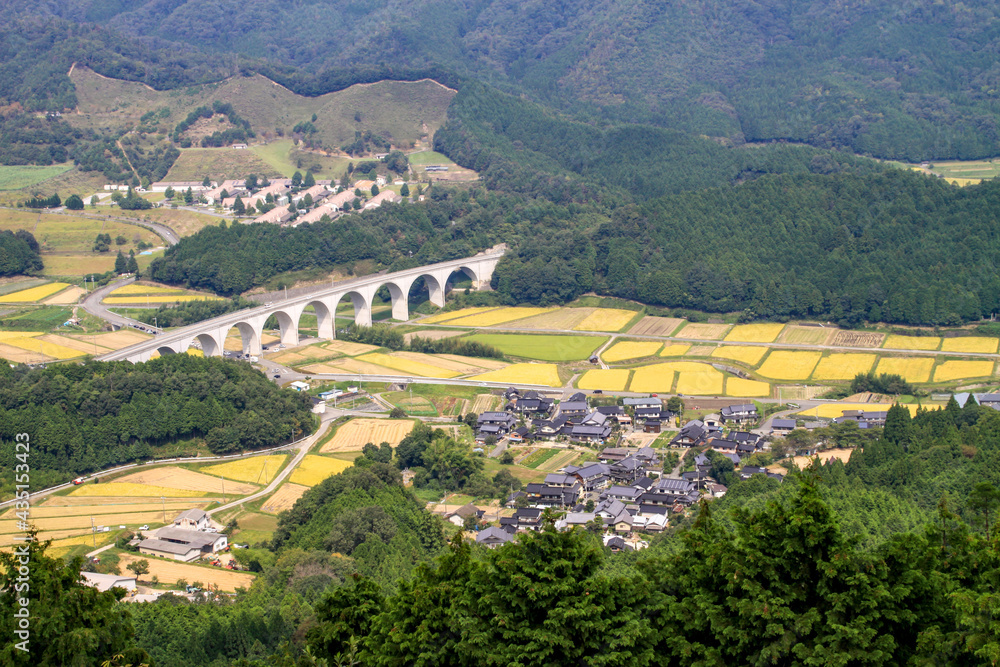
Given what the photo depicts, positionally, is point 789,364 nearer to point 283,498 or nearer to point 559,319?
point 559,319

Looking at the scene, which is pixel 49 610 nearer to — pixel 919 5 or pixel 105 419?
pixel 105 419

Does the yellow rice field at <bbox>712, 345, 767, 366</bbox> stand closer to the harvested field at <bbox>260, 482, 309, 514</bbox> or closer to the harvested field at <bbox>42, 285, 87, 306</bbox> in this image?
the harvested field at <bbox>260, 482, 309, 514</bbox>

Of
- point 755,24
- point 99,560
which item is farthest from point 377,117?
point 99,560

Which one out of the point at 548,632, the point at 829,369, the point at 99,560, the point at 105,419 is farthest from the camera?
the point at 829,369

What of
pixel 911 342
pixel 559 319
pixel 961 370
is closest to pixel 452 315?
pixel 559 319

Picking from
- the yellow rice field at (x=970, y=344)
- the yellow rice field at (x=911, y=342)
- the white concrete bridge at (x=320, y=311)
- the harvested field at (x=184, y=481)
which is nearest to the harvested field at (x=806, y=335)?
the yellow rice field at (x=911, y=342)

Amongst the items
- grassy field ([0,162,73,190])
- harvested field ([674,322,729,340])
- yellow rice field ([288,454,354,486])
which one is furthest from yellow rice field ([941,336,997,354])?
grassy field ([0,162,73,190])
